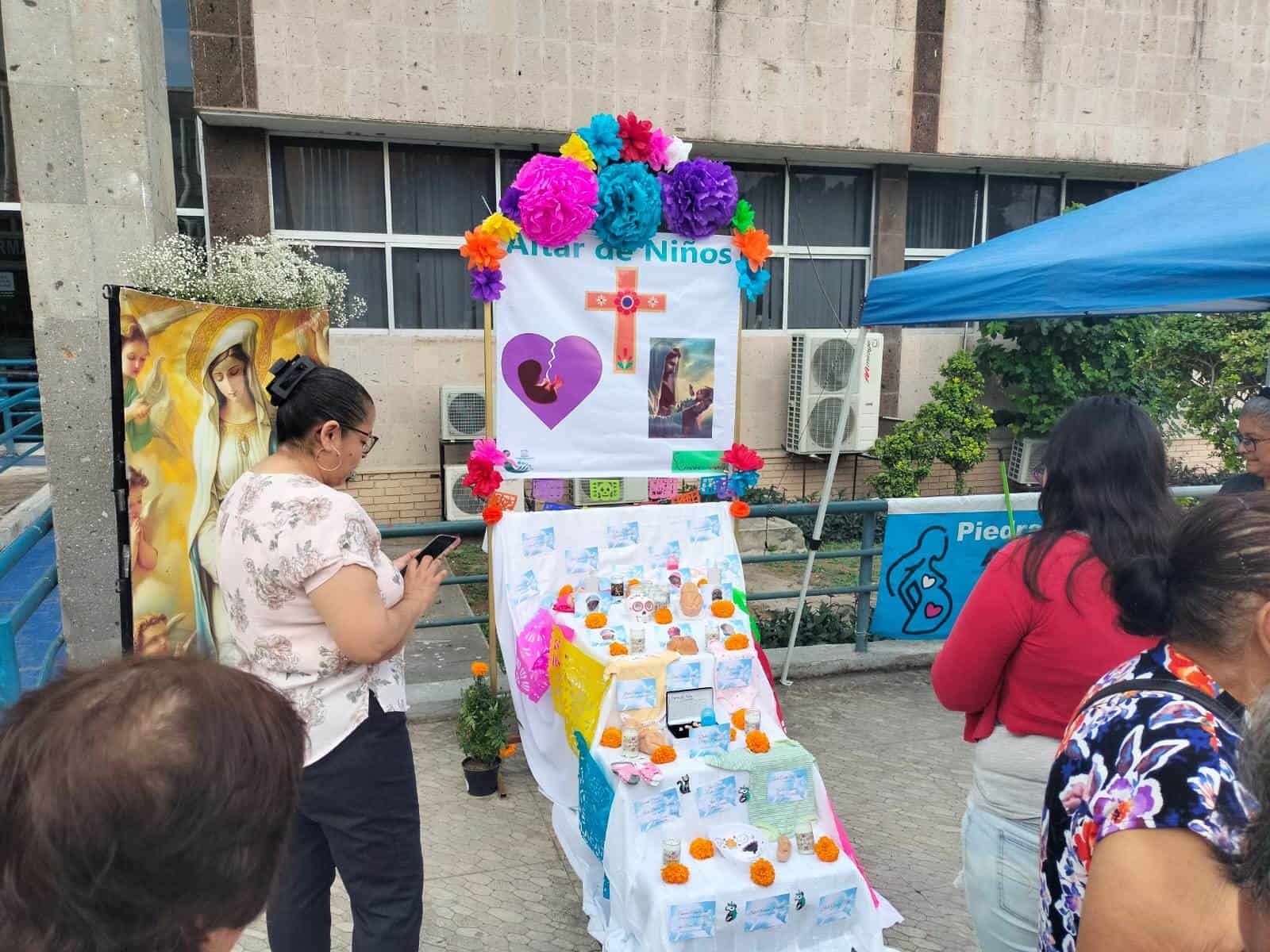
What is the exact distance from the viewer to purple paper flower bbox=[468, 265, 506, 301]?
3727mm

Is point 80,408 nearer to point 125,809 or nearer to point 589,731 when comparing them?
point 589,731

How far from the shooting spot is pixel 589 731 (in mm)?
3207

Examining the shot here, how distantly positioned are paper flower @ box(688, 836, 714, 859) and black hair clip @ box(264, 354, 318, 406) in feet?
6.25

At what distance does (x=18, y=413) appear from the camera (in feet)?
33.7

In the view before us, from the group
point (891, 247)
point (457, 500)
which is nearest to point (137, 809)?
point (457, 500)

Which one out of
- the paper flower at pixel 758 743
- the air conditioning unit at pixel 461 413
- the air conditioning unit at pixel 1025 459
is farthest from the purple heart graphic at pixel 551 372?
the air conditioning unit at pixel 1025 459

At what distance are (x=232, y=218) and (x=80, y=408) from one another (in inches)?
163

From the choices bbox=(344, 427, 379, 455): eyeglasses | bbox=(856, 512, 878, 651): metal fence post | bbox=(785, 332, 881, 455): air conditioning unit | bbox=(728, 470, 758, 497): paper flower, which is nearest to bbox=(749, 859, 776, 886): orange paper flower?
bbox=(344, 427, 379, 455): eyeglasses

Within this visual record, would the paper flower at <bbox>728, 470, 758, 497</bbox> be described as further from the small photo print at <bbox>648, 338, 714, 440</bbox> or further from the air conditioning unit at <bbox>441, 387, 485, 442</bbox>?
the air conditioning unit at <bbox>441, 387, 485, 442</bbox>

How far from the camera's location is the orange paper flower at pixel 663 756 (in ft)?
9.53

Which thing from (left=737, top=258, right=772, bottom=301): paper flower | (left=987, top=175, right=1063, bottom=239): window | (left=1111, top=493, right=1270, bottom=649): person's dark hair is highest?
(left=987, top=175, right=1063, bottom=239): window

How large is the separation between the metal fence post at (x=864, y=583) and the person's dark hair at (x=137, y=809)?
15.2 feet

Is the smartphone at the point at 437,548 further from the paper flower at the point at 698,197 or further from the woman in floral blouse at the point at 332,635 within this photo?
the paper flower at the point at 698,197

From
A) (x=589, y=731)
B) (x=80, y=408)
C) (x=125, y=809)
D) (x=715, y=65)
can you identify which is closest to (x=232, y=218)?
(x=80, y=408)
